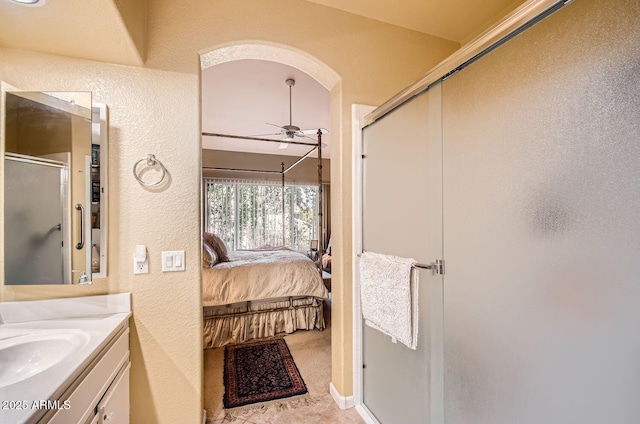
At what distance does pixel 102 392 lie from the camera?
1119 mm

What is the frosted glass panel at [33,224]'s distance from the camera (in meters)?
1.38

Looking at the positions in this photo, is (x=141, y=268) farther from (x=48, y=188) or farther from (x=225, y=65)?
(x=225, y=65)

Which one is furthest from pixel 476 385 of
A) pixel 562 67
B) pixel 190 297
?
pixel 190 297

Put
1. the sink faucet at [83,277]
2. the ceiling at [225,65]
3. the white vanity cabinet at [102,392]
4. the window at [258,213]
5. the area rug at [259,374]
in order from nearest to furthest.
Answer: the white vanity cabinet at [102,392]
the ceiling at [225,65]
the sink faucet at [83,277]
the area rug at [259,374]
the window at [258,213]

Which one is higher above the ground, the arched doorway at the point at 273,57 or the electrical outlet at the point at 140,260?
the arched doorway at the point at 273,57

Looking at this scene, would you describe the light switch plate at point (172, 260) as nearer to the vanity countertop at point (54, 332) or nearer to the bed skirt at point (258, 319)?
the vanity countertop at point (54, 332)

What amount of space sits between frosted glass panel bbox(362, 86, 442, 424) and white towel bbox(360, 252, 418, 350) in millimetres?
44

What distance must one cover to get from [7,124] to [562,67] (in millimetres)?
2385

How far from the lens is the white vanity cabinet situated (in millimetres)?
871

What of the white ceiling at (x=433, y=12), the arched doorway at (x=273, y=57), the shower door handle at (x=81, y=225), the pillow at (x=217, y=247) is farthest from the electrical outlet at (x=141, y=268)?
the white ceiling at (x=433, y=12)

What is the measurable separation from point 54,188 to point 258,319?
2262mm

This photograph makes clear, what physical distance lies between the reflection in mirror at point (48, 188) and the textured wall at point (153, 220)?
9cm

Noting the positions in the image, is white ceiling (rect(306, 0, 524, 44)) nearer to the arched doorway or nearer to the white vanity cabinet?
the arched doorway

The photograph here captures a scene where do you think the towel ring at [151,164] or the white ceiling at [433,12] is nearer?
the towel ring at [151,164]
